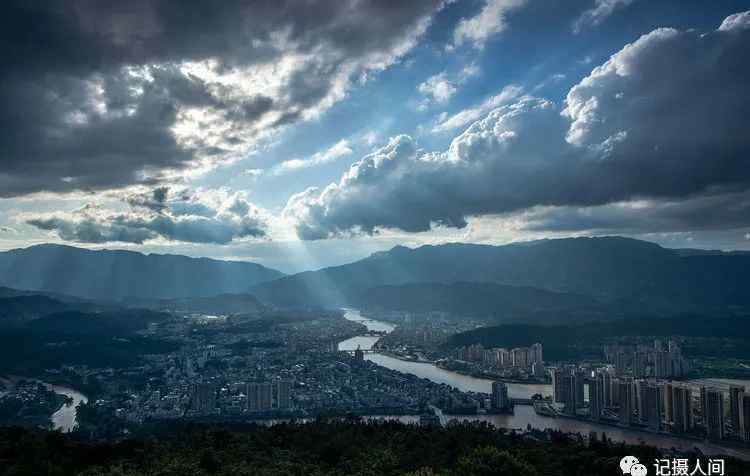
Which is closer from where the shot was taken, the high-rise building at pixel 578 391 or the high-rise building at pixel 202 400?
the high-rise building at pixel 578 391

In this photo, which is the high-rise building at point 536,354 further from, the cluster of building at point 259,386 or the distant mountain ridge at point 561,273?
the distant mountain ridge at point 561,273

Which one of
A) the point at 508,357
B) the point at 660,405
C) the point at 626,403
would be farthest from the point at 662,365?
the point at 626,403

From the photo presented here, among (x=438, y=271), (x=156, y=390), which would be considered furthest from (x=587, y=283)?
(x=156, y=390)

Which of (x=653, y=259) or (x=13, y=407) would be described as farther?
(x=653, y=259)

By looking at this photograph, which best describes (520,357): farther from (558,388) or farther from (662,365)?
(558,388)

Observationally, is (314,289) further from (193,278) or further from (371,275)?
(193,278)

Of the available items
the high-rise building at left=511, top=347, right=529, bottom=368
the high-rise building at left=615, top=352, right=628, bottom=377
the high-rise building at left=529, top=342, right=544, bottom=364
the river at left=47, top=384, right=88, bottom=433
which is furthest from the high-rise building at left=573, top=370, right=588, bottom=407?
the river at left=47, top=384, right=88, bottom=433

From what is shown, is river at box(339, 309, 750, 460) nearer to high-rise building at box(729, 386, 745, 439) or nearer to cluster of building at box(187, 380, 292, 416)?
high-rise building at box(729, 386, 745, 439)

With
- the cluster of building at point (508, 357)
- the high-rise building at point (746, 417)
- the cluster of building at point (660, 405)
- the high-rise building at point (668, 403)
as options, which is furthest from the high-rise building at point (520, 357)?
the high-rise building at point (746, 417)
